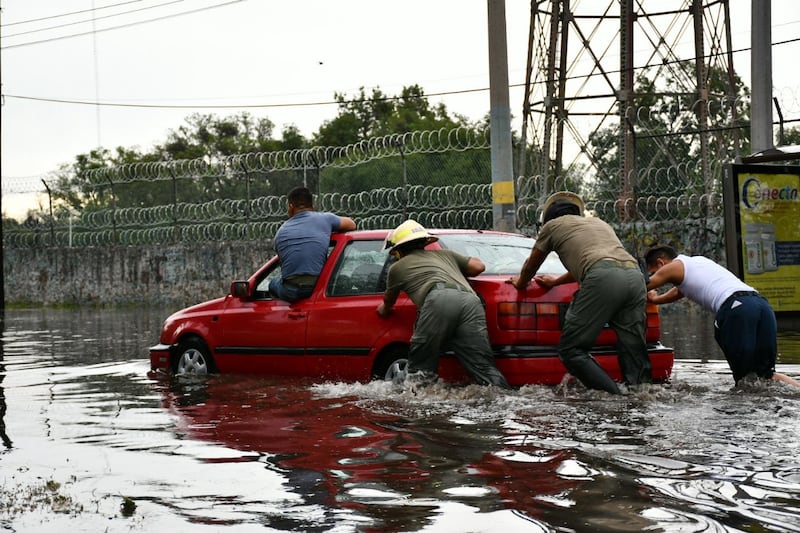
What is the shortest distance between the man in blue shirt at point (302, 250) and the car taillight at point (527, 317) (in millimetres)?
2062

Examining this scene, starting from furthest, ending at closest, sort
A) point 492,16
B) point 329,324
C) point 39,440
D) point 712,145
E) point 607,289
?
point 712,145 < point 492,16 < point 329,324 < point 607,289 < point 39,440

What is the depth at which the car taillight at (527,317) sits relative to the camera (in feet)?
26.7

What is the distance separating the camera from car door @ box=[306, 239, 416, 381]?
873cm

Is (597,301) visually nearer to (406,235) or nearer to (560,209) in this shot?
(560,209)

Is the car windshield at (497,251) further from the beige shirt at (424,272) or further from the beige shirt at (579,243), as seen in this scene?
the beige shirt at (579,243)

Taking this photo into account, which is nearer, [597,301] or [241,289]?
[597,301]

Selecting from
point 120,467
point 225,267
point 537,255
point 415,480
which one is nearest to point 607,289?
point 537,255

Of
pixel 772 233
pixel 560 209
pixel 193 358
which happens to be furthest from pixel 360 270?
pixel 772 233

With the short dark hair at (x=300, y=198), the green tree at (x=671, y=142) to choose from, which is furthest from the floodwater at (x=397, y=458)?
the green tree at (x=671, y=142)

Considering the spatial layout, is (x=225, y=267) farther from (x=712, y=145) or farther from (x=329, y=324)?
(x=329, y=324)

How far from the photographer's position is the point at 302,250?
9.66 metres

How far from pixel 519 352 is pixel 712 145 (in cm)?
1623

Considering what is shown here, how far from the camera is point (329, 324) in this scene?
30.1 feet

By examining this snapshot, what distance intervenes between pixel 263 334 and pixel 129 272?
19292 mm
